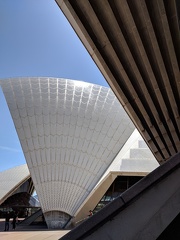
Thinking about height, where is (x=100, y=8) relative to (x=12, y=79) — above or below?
below

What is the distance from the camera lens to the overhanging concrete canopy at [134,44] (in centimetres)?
602

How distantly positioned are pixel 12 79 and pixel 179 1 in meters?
16.9

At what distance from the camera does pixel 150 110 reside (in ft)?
39.1

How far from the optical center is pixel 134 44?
736cm

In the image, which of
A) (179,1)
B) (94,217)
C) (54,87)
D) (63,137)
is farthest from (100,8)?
(54,87)

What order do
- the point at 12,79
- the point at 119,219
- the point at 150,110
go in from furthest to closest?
the point at 12,79 → the point at 150,110 → the point at 119,219

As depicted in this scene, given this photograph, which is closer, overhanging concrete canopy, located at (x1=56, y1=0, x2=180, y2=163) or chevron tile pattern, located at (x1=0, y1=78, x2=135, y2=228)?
overhanging concrete canopy, located at (x1=56, y1=0, x2=180, y2=163)

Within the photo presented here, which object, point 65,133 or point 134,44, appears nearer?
point 134,44

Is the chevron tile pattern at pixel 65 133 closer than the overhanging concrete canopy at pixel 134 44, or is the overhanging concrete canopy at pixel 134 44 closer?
the overhanging concrete canopy at pixel 134 44

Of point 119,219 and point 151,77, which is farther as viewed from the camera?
point 151,77

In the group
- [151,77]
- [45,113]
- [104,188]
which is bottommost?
[104,188]

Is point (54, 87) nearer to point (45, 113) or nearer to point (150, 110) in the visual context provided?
point (45, 113)

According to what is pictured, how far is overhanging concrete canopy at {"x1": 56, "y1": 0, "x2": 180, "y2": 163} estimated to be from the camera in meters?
6.02

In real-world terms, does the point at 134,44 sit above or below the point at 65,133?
below
